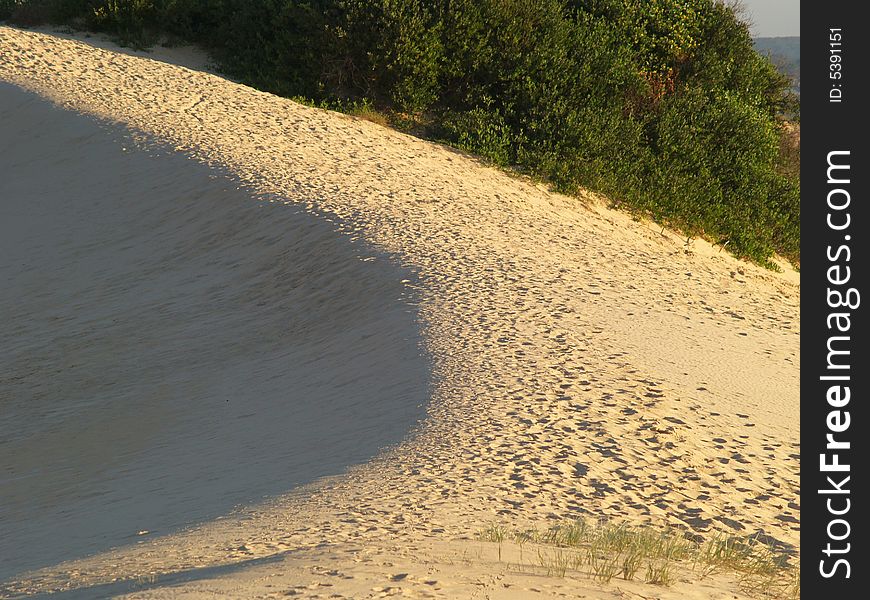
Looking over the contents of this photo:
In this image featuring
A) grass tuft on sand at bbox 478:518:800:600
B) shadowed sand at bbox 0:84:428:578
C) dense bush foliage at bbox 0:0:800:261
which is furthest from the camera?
dense bush foliage at bbox 0:0:800:261

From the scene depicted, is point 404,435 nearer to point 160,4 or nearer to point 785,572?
point 785,572

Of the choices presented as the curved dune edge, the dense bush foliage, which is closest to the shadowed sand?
the curved dune edge

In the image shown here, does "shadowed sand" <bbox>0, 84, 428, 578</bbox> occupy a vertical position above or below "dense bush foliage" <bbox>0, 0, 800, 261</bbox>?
below

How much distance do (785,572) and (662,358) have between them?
3.35 m

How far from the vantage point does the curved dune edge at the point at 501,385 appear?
→ 4562 mm

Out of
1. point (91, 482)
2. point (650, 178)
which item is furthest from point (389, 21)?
point (91, 482)

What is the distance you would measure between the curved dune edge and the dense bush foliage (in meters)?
1.15

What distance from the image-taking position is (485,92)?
17594mm

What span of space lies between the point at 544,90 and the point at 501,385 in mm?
10543

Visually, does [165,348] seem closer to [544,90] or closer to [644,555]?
[644,555]

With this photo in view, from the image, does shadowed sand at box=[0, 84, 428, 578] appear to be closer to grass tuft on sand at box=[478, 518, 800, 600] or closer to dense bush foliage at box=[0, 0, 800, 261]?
grass tuft on sand at box=[478, 518, 800, 600]

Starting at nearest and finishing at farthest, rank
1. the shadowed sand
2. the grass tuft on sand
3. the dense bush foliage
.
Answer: the grass tuft on sand
the shadowed sand
the dense bush foliage

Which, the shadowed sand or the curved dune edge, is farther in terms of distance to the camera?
the shadowed sand

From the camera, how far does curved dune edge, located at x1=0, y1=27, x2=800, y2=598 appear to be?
15.0ft
